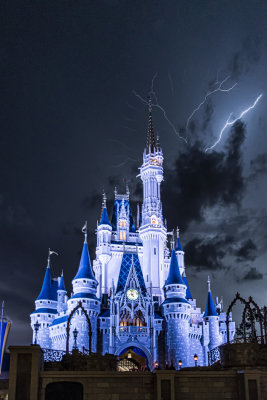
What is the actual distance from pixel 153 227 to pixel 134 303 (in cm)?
1217

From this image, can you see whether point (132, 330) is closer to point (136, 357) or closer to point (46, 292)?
point (136, 357)

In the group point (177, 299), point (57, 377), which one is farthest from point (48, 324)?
point (57, 377)

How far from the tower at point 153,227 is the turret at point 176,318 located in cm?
336

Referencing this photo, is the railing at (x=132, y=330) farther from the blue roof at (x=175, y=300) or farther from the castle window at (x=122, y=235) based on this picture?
the castle window at (x=122, y=235)

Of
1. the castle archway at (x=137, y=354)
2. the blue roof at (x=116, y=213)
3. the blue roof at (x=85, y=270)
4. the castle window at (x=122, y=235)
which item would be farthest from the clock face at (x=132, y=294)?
the blue roof at (x=116, y=213)

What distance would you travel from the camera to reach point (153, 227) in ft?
222

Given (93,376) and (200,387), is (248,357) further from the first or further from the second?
(93,376)

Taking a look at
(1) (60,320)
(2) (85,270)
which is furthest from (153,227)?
(1) (60,320)

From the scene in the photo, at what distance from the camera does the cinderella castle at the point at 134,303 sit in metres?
57.9

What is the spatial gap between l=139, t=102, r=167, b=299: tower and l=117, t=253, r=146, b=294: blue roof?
86 centimetres

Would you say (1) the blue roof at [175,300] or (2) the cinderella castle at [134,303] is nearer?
(2) the cinderella castle at [134,303]

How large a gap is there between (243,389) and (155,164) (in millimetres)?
51889

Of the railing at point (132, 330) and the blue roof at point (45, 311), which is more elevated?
the blue roof at point (45, 311)

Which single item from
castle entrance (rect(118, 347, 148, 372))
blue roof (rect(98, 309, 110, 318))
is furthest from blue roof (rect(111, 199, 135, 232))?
castle entrance (rect(118, 347, 148, 372))
